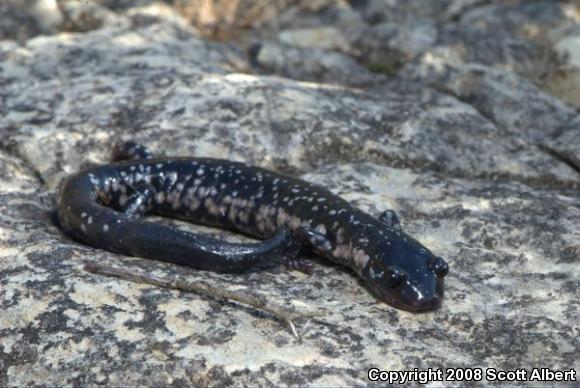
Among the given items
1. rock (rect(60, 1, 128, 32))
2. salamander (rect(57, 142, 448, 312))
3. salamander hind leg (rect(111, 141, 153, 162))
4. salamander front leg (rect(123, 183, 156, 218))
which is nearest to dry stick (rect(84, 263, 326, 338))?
salamander (rect(57, 142, 448, 312))

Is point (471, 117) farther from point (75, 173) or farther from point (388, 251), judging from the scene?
point (75, 173)


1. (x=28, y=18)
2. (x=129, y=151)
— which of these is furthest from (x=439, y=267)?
(x=28, y=18)

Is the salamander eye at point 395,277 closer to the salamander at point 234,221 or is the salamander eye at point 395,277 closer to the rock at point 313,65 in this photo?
the salamander at point 234,221

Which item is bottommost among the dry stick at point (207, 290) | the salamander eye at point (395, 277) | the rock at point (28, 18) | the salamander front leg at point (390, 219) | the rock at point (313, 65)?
the rock at point (28, 18)

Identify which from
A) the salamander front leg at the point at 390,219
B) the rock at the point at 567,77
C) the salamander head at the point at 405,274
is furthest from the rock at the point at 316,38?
the salamander head at the point at 405,274

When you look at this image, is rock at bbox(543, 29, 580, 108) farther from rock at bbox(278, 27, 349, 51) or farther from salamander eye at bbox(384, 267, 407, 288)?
salamander eye at bbox(384, 267, 407, 288)

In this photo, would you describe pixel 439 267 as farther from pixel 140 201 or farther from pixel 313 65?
pixel 313 65
